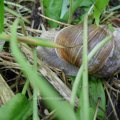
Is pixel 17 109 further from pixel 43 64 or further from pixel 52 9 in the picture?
pixel 52 9

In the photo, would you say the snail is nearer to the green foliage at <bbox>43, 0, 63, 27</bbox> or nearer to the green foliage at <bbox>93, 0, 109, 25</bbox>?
the green foliage at <bbox>93, 0, 109, 25</bbox>

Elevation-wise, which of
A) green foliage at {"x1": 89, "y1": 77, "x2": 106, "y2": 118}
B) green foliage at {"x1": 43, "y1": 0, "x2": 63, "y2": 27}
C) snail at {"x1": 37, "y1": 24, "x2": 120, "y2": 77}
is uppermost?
green foliage at {"x1": 43, "y1": 0, "x2": 63, "y2": 27}

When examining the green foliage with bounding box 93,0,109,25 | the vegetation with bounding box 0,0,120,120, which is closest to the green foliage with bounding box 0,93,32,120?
the vegetation with bounding box 0,0,120,120

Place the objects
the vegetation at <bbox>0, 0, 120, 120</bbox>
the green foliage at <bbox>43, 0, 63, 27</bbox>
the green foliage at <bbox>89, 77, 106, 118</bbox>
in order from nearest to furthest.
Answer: the vegetation at <bbox>0, 0, 120, 120</bbox>, the green foliage at <bbox>89, 77, 106, 118</bbox>, the green foliage at <bbox>43, 0, 63, 27</bbox>

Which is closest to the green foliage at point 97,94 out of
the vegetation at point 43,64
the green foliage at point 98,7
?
the vegetation at point 43,64

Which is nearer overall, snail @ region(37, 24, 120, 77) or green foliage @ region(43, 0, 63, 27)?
snail @ region(37, 24, 120, 77)

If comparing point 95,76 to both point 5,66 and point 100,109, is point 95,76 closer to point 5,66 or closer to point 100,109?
point 100,109

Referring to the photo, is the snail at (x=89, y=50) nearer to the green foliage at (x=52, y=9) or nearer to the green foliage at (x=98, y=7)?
the green foliage at (x=98, y=7)
